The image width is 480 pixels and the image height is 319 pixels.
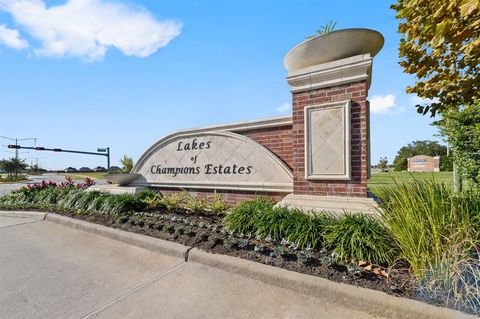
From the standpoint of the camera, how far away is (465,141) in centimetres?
776

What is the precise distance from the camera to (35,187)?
9102 mm

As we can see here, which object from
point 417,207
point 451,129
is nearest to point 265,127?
point 417,207

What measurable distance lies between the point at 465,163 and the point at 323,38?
22.0 ft

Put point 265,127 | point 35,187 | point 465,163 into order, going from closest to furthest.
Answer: point 265,127 < point 465,163 < point 35,187

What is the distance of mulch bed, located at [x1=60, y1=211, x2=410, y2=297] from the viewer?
8.73 ft

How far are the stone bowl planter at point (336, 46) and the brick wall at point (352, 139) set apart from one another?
1.96ft

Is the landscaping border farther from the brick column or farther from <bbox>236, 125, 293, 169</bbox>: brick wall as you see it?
<bbox>236, 125, 293, 169</bbox>: brick wall

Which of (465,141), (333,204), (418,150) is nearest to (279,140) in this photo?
(333,204)

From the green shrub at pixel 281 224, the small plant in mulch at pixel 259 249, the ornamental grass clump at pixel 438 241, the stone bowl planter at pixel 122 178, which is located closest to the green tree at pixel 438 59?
the ornamental grass clump at pixel 438 241

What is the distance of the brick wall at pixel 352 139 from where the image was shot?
4.39m

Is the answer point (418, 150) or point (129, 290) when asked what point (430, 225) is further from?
point (418, 150)

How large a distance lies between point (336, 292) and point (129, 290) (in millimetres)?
2305

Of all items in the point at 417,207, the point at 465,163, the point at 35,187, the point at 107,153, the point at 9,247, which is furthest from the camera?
the point at 107,153

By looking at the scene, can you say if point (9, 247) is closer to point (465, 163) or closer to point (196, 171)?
point (196, 171)
